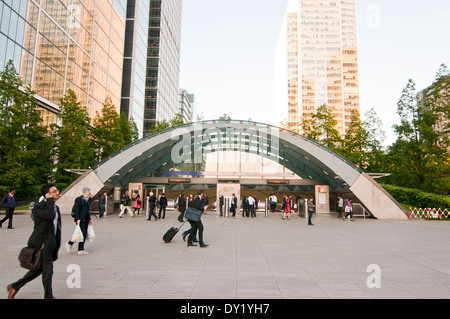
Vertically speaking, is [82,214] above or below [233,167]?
below

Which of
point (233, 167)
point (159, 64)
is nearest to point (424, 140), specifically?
point (233, 167)

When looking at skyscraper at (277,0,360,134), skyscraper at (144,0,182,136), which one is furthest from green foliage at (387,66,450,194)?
skyscraper at (277,0,360,134)

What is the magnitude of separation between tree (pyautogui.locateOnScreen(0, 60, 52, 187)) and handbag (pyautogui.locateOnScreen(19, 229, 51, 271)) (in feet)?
74.5

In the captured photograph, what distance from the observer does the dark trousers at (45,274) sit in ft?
14.2

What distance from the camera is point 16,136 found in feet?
80.7

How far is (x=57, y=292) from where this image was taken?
15.7ft

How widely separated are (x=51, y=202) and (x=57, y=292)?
4.87 feet

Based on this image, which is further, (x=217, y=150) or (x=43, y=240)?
(x=217, y=150)

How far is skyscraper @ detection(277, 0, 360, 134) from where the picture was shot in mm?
132000

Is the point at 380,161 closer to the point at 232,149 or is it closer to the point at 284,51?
the point at 232,149

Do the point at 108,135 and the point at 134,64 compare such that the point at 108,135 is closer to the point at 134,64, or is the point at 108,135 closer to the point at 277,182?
the point at 277,182

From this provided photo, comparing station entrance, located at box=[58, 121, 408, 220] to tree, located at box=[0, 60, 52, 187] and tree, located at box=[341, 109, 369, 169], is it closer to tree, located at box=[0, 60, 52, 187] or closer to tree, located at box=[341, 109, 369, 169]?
tree, located at box=[0, 60, 52, 187]

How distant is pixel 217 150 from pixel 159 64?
45.9 m
